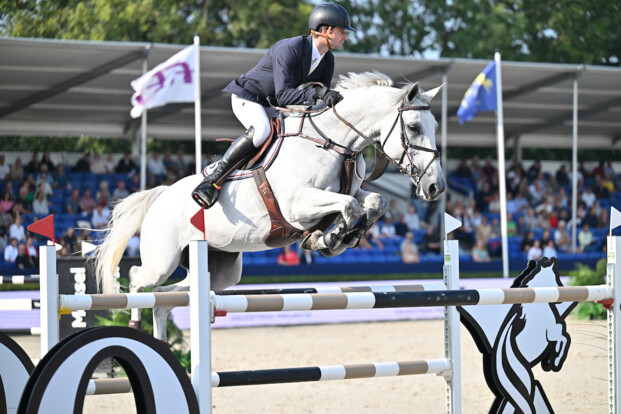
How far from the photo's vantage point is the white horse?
170 inches

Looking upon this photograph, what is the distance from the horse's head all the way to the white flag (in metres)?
6.14

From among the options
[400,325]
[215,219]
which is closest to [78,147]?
[400,325]

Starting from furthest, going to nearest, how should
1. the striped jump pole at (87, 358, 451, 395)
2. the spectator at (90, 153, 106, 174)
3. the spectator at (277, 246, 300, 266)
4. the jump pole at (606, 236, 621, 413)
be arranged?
the spectator at (90, 153, 106, 174)
the spectator at (277, 246, 300, 266)
the jump pole at (606, 236, 621, 413)
the striped jump pole at (87, 358, 451, 395)

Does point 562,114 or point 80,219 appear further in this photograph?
point 562,114

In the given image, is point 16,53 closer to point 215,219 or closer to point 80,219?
point 80,219

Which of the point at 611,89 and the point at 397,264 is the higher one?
the point at 611,89

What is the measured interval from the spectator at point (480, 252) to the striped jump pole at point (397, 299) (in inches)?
438

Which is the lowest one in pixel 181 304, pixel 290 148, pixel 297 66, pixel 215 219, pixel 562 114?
pixel 181 304

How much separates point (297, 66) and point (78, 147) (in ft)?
55.8

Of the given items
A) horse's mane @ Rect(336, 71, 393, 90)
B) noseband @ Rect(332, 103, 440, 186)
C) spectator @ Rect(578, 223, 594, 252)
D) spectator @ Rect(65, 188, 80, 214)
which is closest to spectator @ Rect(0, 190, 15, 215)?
spectator @ Rect(65, 188, 80, 214)

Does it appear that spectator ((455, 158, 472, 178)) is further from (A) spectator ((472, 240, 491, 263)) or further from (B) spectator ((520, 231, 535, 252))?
(A) spectator ((472, 240, 491, 263))

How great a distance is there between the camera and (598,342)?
13.8 feet

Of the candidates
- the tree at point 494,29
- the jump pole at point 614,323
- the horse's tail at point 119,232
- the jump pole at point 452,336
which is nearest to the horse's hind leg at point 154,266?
the horse's tail at point 119,232

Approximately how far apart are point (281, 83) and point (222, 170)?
1.95 ft
